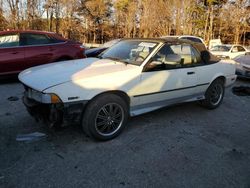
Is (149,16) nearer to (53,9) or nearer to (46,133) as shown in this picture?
(53,9)

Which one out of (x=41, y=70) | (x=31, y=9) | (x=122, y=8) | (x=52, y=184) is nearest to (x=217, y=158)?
(x=52, y=184)

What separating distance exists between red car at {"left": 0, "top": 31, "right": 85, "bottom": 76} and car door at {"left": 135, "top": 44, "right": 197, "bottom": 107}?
4.16 m

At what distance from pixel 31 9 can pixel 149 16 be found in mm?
14848

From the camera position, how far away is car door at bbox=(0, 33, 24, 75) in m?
6.46

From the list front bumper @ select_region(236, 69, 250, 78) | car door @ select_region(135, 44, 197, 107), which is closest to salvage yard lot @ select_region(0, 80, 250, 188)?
car door @ select_region(135, 44, 197, 107)

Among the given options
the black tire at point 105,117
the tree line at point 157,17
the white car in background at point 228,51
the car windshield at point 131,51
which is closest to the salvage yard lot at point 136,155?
the black tire at point 105,117

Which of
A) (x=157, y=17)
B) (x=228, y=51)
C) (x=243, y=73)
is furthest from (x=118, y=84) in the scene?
(x=157, y=17)

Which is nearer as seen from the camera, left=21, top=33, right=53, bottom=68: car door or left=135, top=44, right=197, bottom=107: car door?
left=135, top=44, right=197, bottom=107: car door

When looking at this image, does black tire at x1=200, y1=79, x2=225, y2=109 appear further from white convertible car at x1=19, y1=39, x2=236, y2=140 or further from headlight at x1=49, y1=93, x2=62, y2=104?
headlight at x1=49, y1=93, x2=62, y2=104

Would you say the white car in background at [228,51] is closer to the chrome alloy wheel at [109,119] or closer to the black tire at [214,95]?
the black tire at [214,95]

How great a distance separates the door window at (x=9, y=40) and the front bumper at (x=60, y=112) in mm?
4032

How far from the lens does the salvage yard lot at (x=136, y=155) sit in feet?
8.98

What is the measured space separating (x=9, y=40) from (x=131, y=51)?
13.6ft

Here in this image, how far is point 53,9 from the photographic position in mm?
25453
